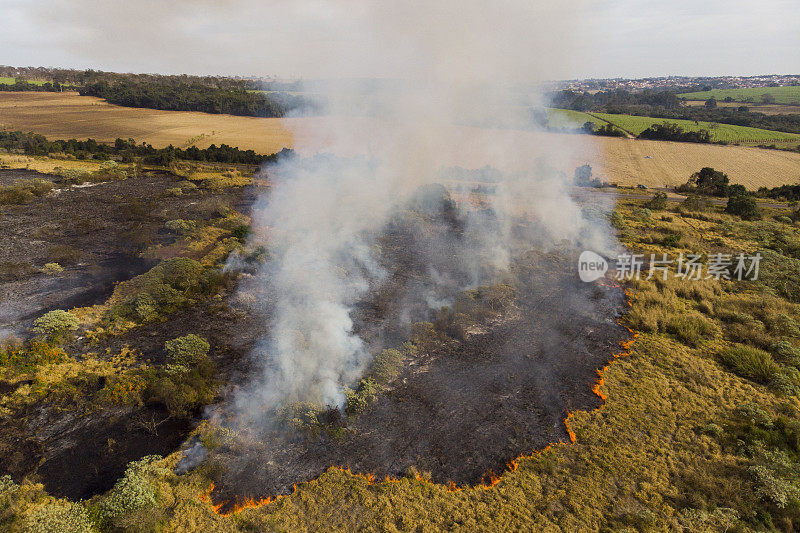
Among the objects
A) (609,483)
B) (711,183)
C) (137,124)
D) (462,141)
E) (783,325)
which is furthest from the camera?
(137,124)

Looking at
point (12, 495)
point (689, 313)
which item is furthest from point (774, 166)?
point (12, 495)

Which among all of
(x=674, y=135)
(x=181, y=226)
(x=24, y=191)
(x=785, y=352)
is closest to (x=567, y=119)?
(x=674, y=135)

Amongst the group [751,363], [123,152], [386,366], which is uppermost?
[123,152]

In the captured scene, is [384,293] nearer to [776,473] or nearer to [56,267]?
[776,473]

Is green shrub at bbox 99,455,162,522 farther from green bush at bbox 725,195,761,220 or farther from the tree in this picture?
the tree

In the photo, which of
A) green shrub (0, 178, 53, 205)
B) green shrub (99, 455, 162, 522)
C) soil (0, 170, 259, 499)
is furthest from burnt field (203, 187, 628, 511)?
green shrub (0, 178, 53, 205)

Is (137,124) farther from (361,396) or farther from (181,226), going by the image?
(361,396)

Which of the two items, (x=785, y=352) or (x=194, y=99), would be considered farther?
(x=194, y=99)
